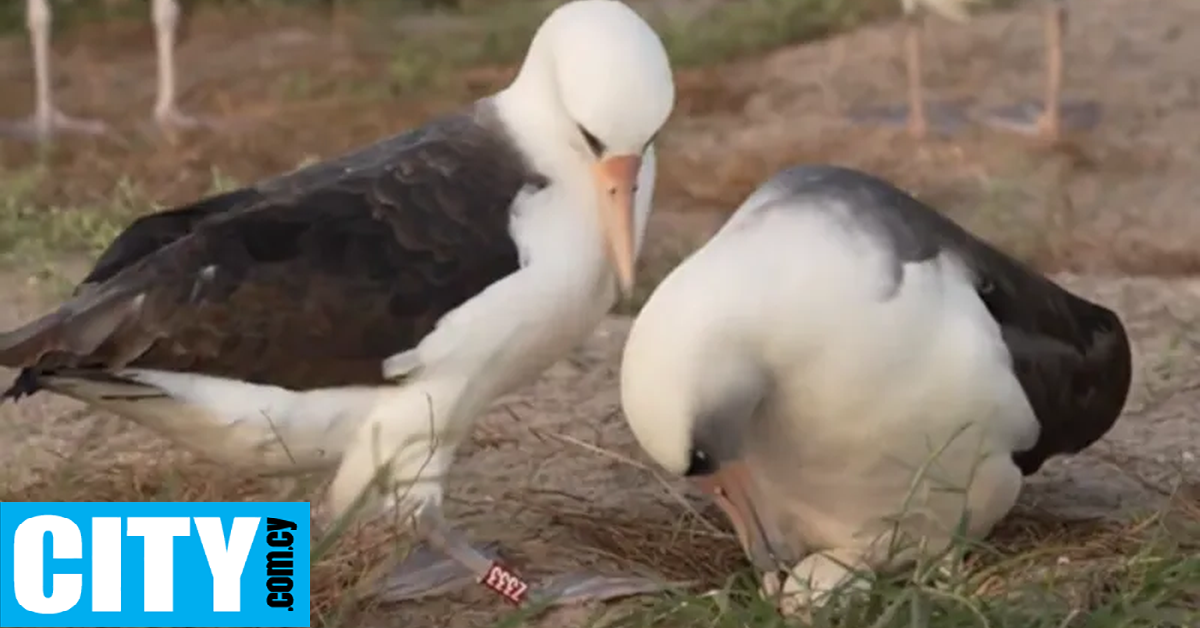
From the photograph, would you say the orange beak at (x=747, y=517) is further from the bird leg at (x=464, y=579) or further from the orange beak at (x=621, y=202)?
the orange beak at (x=621, y=202)

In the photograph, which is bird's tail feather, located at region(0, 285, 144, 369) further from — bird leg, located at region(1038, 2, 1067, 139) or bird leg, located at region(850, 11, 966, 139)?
bird leg, located at region(1038, 2, 1067, 139)

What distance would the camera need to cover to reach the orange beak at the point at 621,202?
8.91 feet

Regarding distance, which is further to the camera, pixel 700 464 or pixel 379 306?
pixel 379 306

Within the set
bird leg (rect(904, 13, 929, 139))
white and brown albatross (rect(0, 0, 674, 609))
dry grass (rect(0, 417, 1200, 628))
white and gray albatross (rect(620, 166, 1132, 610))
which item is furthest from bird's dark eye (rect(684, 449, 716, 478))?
bird leg (rect(904, 13, 929, 139))

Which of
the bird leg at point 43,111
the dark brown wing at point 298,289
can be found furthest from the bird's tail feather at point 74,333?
the bird leg at point 43,111

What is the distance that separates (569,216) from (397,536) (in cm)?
54

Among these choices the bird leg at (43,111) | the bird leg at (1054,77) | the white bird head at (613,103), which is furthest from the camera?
the bird leg at (43,111)

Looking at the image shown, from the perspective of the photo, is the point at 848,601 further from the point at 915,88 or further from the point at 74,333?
the point at 915,88

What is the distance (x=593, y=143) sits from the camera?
276 centimetres

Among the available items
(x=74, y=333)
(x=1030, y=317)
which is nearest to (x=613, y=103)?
(x=1030, y=317)

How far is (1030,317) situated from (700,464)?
0.67 m

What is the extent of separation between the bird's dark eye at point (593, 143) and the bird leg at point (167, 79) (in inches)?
170

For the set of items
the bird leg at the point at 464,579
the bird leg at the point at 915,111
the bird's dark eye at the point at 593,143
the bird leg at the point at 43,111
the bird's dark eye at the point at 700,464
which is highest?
the bird's dark eye at the point at 593,143

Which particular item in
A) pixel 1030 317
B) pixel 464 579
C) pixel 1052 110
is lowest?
pixel 1052 110
